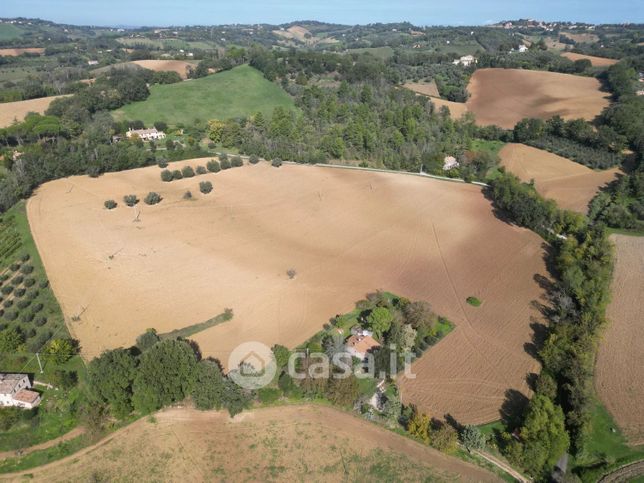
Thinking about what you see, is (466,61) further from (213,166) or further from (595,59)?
(213,166)

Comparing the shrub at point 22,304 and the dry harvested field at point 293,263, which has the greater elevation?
the shrub at point 22,304

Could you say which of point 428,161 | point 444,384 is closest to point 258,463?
point 444,384

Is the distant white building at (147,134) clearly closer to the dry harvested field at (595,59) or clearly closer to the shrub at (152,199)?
the shrub at (152,199)

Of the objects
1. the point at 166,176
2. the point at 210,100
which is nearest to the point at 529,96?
the point at 210,100

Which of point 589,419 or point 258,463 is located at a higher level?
point 589,419

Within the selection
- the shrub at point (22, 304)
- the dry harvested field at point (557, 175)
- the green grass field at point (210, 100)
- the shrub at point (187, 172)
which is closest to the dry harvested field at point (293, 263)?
the shrub at point (187, 172)

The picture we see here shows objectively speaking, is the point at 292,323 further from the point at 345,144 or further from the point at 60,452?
the point at 345,144

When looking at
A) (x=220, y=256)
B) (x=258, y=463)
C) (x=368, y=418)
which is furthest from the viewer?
(x=220, y=256)
